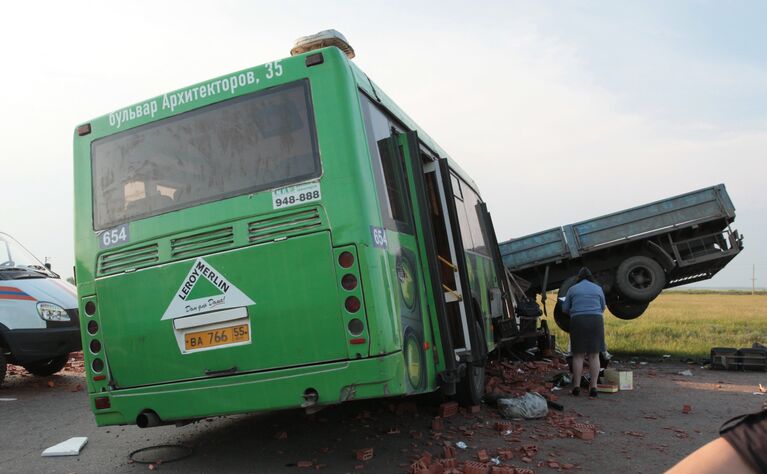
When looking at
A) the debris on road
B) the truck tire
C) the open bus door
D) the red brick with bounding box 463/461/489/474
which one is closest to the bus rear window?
the open bus door

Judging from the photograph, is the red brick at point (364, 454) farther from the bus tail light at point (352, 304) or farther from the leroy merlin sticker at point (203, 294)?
the leroy merlin sticker at point (203, 294)

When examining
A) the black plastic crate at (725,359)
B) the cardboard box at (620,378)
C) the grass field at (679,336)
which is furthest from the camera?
the grass field at (679,336)

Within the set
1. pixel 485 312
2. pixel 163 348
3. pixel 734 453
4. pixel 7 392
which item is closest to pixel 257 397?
pixel 163 348

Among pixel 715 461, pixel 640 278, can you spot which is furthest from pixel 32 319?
pixel 640 278

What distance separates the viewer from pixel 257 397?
185 inches

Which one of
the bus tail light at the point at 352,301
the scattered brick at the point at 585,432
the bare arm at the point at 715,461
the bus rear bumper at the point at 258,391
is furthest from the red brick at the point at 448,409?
the bare arm at the point at 715,461

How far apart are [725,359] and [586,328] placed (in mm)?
5031

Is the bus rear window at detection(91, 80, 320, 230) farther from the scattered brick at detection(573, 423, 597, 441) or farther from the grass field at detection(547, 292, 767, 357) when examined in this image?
the grass field at detection(547, 292, 767, 357)

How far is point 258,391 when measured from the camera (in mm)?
4699

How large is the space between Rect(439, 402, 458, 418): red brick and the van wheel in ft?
23.5

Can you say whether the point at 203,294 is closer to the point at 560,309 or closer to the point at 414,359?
the point at 414,359

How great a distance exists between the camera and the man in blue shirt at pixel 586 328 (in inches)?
361

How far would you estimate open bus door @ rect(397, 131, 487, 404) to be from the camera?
18.4ft

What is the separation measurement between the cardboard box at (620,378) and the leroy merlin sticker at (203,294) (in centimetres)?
681
